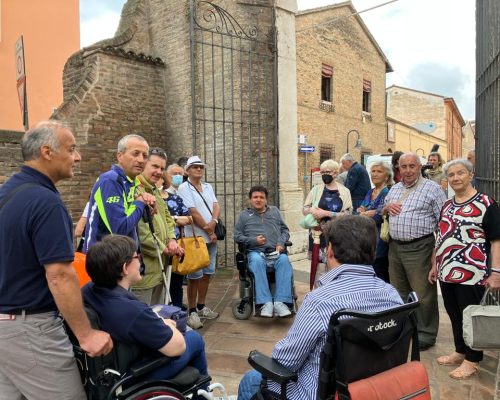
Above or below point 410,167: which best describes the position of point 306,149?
above

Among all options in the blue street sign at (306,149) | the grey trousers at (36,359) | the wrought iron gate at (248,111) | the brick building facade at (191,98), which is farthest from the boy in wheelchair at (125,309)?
the blue street sign at (306,149)

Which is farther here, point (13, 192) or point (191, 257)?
point (191, 257)

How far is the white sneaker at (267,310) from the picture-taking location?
4344mm

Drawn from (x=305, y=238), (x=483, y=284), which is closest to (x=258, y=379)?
(x=483, y=284)

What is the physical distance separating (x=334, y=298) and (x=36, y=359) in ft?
4.23

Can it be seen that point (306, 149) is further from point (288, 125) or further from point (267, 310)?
point (267, 310)

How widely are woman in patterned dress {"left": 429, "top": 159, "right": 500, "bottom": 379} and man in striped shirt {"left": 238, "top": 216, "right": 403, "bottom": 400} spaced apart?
5.13 ft

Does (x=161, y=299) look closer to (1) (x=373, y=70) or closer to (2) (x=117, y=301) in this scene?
(2) (x=117, y=301)

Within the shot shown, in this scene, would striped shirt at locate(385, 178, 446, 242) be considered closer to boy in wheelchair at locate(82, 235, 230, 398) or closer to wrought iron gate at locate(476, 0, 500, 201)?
wrought iron gate at locate(476, 0, 500, 201)

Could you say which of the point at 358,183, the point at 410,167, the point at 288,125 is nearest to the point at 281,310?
the point at 410,167

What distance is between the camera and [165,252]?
3.50 metres

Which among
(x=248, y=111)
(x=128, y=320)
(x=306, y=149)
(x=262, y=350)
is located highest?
(x=248, y=111)

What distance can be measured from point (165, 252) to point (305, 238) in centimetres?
484

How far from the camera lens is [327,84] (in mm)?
16234
